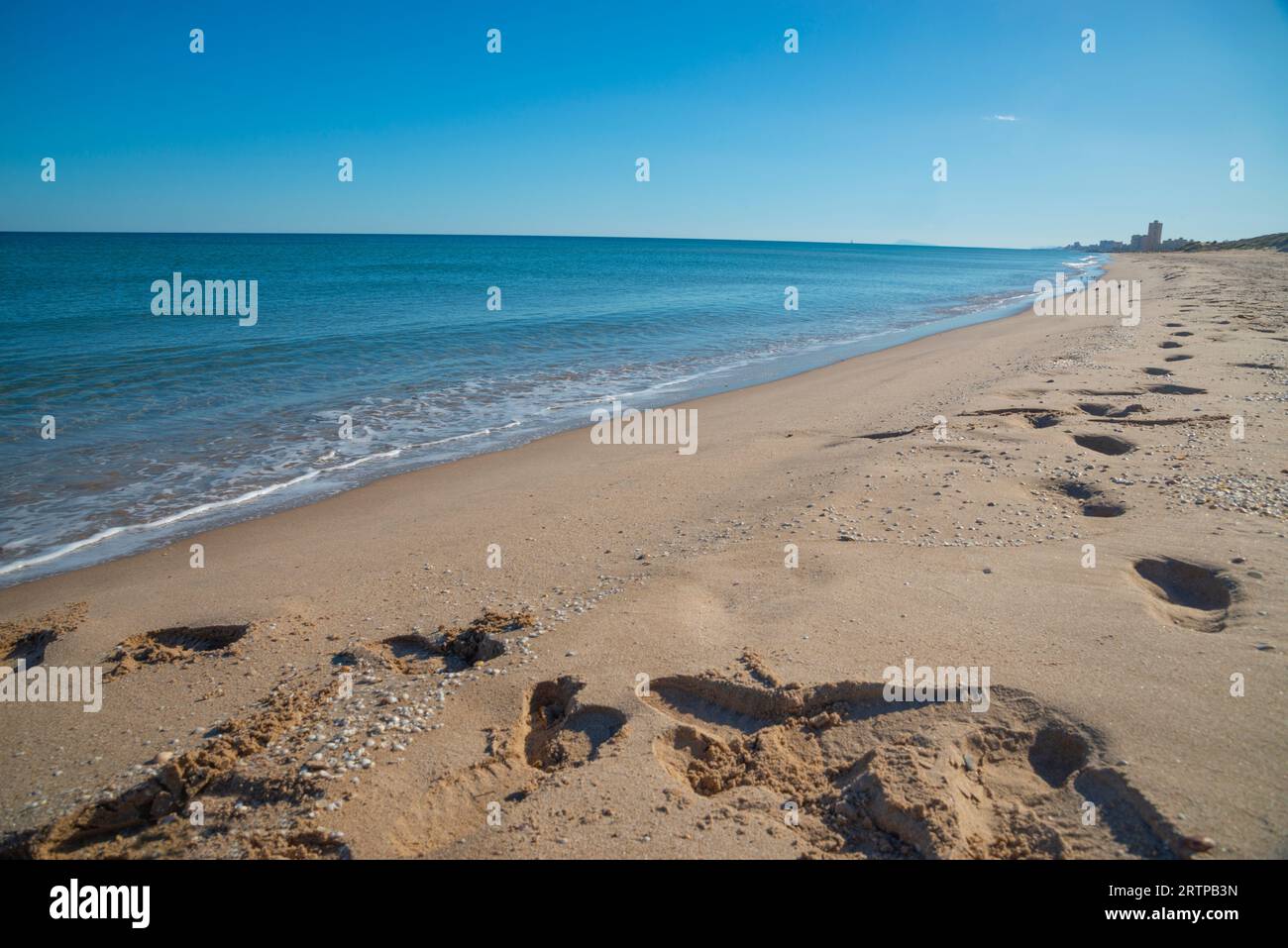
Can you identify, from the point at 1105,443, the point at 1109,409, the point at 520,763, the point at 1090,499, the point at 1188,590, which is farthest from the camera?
the point at 1109,409

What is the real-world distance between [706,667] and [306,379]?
42.0 ft

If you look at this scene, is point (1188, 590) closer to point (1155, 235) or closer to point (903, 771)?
point (903, 771)

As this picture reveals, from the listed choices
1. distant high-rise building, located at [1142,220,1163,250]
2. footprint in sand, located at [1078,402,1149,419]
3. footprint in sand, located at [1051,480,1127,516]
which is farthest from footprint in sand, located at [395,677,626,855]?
distant high-rise building, located at [1142,220,1163,250]

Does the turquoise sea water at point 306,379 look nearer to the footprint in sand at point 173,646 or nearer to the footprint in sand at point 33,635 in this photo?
the footprint in sand at point 33,635

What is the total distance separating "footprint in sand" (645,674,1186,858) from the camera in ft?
9.10

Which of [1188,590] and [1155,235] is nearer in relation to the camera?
[1188,590]

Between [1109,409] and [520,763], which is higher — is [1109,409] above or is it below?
above

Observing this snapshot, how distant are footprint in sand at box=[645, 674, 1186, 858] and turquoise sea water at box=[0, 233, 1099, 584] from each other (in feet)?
20.6

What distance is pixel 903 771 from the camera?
10.1 ft

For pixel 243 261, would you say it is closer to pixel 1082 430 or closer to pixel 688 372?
pixel 688 372

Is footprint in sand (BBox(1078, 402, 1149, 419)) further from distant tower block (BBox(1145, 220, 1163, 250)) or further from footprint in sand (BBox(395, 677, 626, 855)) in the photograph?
distant tower block (BBox(1145, 220, 1163, 250))

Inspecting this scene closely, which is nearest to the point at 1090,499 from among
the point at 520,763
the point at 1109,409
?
the point at 1109,409

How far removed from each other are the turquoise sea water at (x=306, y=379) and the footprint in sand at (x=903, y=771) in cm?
629
